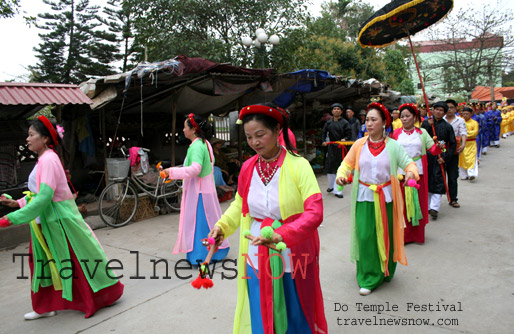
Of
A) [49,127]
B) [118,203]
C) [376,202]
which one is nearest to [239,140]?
[118,203]

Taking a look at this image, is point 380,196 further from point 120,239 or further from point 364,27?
point 120,239

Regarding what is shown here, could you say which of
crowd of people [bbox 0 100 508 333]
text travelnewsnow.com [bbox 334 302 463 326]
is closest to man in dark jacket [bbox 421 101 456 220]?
crowd of people [bbox 0 100 508 333]

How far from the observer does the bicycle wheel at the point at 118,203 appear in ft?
21.9

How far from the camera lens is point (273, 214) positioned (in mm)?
2221

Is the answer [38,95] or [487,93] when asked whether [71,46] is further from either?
[487,93]

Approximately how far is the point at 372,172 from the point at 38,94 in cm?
496

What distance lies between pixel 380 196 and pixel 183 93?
17.3ft

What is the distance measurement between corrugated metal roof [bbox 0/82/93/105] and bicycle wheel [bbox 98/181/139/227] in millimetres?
1493

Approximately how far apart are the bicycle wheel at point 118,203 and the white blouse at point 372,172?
433 centimetres

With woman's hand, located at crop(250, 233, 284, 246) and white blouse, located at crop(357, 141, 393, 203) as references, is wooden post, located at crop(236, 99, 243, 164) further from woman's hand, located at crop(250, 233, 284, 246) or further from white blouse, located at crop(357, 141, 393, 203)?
woman's hand, located at crop(250, 233, 284, 246)

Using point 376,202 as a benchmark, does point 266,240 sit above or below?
above

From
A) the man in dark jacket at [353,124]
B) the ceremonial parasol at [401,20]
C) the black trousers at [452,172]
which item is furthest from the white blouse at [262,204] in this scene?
the man in dark jacket at [353,124]

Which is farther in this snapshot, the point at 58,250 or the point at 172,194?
the point at 172,194

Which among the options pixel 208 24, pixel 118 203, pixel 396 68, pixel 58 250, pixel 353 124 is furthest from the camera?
pixel 396 68
